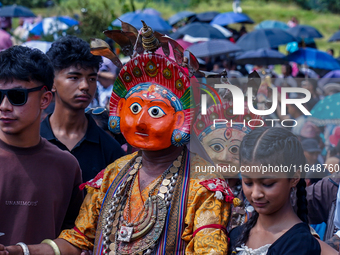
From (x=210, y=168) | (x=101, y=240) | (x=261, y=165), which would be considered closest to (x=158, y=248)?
(x=101, y=240)

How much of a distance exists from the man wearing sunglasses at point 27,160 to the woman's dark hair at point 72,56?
32.7 inches

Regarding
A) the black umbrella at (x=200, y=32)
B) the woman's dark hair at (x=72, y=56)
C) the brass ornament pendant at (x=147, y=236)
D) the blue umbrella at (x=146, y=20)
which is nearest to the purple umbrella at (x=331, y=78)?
the black umbrella at (x=200, y=32)

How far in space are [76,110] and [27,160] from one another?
111 centimetres

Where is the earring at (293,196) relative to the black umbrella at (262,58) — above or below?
below

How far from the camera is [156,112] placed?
2.77m

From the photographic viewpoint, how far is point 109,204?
2.85 m

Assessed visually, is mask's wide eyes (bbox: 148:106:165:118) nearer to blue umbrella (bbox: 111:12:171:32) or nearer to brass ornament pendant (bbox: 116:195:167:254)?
brass ornament pendant (bbox: 116:195:167:254)

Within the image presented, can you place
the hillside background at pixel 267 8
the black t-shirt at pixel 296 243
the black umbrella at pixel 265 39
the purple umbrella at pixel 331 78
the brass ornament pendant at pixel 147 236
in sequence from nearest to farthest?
1. the black t-shirt at pixel 296 243
2. the brass ornament pendant at pixel 147 236
3. the purple umbrella at pixel 331 78
4. the black umbrella at pixel 265 39
5. the hillside background at pixel 267 8

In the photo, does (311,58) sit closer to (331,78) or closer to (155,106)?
(331,78)

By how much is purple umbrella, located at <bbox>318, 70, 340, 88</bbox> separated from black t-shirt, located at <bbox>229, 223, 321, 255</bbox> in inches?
290

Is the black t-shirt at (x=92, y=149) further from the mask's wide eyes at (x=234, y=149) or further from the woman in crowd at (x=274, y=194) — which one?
the woman in crowd at (x=274, y=194)

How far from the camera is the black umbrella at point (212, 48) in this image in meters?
10.1

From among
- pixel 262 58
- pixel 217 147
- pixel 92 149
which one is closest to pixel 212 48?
pixel 262 58

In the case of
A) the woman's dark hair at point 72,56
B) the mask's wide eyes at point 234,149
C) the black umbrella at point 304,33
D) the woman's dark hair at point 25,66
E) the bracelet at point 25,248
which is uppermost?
the black umbrella at point 304,33
